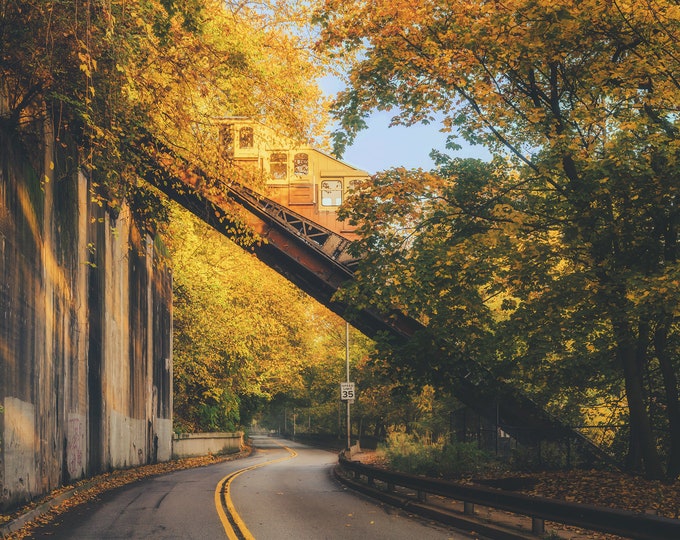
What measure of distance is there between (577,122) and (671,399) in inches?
238

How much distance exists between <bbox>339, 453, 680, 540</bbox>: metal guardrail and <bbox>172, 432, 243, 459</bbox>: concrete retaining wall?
2265 centimetres

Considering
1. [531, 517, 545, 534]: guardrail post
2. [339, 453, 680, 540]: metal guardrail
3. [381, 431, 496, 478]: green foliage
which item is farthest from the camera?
[381, 431, 496, 478]: green foliage

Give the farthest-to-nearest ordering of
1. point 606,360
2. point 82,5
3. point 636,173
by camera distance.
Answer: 1. point 606,360
2. point 636,173
3. point 82,5

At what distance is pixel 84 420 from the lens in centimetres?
1888

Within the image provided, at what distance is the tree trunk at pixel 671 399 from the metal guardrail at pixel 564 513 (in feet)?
17.6

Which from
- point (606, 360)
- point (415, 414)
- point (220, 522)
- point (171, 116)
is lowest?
point (415, 414)

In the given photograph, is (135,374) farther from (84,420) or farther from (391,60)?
(391,60)

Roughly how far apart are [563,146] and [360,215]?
16.2 ft

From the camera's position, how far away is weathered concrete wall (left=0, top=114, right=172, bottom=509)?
43.0ft

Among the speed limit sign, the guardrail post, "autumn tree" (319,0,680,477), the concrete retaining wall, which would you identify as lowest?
the concrete retaining wall

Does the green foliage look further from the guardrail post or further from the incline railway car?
the guardrail post

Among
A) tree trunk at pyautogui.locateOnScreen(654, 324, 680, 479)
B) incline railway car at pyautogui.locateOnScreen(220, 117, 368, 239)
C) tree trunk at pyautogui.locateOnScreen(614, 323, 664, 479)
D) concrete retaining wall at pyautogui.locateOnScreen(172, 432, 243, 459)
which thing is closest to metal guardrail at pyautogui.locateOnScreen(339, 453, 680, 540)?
tree trunk at pyautogui.locateOnScreen(614, 323, 664, 479)

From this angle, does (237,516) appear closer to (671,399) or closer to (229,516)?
(229,516)

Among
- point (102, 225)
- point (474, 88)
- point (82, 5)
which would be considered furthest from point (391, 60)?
point (102, 225)
